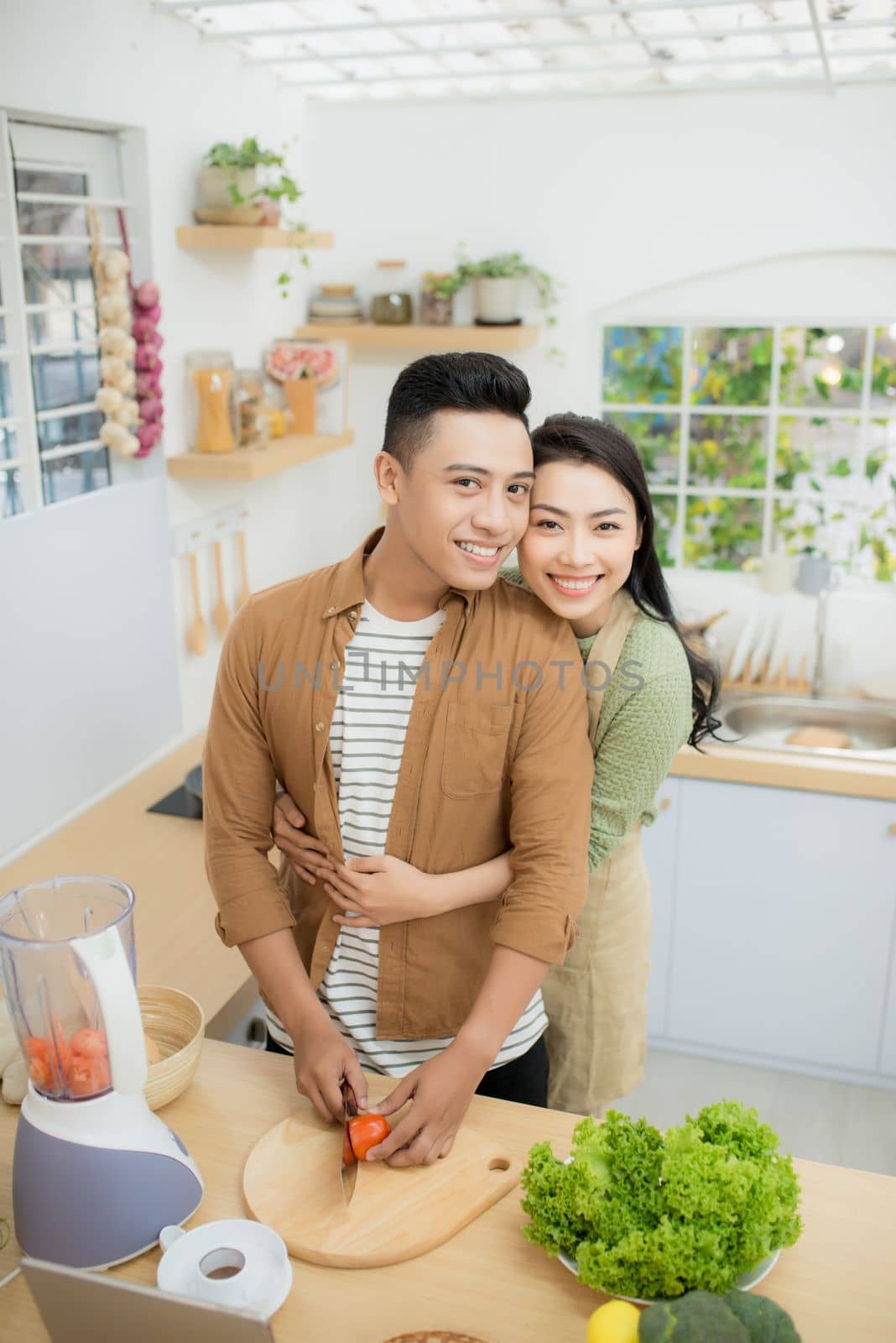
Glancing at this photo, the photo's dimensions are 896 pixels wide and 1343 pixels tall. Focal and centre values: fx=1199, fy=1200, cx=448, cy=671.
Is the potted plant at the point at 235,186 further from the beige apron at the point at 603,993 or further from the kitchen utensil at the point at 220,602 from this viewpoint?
the beige apron at the point at 603,993

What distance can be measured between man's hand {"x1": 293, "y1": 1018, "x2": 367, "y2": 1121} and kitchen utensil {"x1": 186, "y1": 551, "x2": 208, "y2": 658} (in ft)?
5.31

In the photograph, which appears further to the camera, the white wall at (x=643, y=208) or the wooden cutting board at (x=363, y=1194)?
the white wall at (x=643, y=208)

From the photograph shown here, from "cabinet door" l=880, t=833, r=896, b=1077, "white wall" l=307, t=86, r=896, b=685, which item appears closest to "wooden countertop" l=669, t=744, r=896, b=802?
"cabinet door" l=880, t=833, r=896, b=1077

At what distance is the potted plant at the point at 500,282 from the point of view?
3.10 metres

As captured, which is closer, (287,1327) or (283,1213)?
(287,1327)

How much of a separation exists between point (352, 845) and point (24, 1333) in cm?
55

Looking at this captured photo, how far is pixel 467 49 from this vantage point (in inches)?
92.3

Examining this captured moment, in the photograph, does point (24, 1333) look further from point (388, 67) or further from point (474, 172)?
point (474, 172)

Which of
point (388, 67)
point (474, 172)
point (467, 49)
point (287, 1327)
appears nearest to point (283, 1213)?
point (287, 1327)

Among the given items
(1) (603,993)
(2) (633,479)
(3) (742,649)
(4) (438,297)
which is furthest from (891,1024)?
(4) (438,297)

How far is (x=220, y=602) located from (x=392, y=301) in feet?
3.25

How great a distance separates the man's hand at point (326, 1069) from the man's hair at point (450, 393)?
0.59 meters

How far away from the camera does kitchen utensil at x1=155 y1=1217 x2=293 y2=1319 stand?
38.7 inches

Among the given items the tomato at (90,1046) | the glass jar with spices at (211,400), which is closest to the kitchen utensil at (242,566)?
the glass jar with spices at (211,400)
